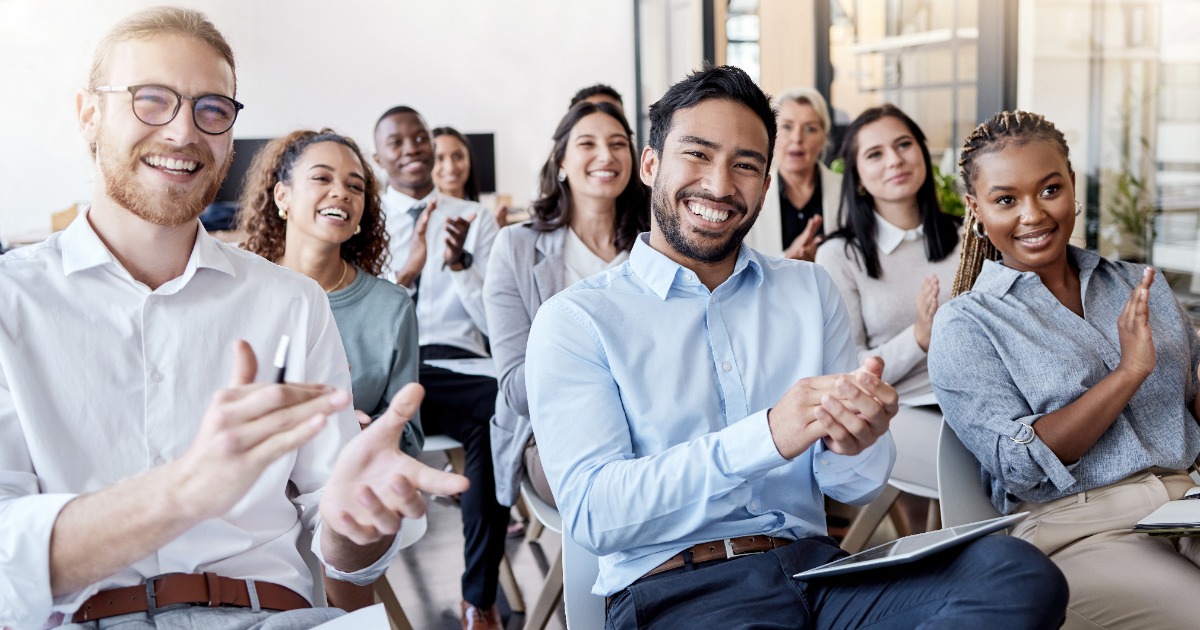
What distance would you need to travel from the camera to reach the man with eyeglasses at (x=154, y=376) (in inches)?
50.7

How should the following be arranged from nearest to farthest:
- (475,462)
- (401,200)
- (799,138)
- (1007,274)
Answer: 1. (1007,274)
2. (475,462)
3. (799,138)
4. (401,200)

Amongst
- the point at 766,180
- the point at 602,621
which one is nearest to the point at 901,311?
the point at 766,180

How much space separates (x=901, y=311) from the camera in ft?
9.95

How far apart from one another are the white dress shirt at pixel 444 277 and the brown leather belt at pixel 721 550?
76.7 inches

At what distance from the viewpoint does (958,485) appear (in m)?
1.97

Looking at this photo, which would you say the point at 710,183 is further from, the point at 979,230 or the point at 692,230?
the point at 979,230

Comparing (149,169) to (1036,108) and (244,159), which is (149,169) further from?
(244,159)

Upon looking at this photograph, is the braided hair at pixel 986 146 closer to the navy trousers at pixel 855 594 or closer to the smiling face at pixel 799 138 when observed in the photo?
the navy trousers at pixel 855 594

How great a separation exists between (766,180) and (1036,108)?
3.33m

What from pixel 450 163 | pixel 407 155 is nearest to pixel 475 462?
pixel 407 155

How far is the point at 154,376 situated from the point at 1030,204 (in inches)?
62.8

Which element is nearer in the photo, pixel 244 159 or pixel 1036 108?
pixel 1036 108

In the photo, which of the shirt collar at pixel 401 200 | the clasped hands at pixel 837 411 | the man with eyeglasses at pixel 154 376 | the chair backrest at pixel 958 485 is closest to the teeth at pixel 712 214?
the clasped hands at pixel 837 411

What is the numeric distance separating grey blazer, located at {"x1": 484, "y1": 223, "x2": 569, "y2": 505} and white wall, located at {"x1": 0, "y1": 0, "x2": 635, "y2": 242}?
5.69m
